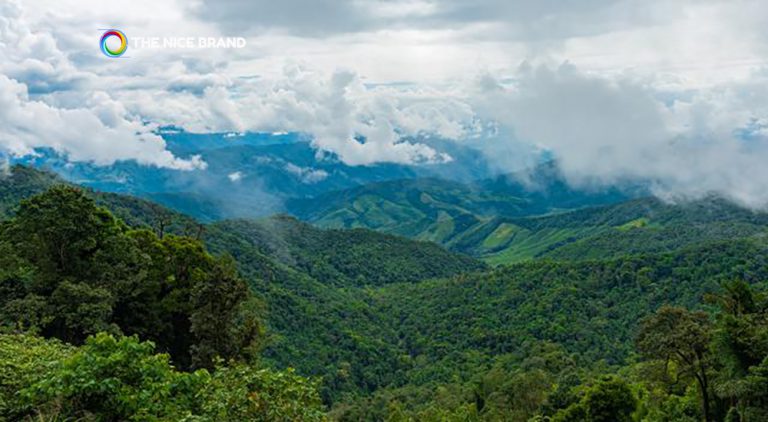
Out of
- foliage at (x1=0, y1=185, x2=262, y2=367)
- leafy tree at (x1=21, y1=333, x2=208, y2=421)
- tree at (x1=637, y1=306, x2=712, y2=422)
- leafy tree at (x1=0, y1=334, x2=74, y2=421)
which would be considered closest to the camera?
leafy tree at (x1=21, y1=333, x2=208, y2=421)

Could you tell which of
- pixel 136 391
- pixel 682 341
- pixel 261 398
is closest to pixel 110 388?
pixel 136 391

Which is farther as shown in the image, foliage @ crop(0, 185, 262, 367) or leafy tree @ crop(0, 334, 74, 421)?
foliage @ crop(0, 185, 262, 367)

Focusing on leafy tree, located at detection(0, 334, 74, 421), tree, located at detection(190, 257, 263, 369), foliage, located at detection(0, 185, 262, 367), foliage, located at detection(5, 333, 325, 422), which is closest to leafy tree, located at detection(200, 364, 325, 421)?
foliage, located at detection(5, 333, 325, 422)

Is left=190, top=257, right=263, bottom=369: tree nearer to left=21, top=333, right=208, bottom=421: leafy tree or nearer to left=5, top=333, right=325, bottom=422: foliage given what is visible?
left=5, top=333, right=325, bottom=422: foliage

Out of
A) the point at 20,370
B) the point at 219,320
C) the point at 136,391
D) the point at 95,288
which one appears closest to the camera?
the point at 136,391

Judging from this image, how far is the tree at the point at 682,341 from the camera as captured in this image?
35375 millimetres

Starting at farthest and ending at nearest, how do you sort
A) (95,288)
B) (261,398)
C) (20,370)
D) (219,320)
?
(219,320) → (95,288) → (20,370) → (261,398)

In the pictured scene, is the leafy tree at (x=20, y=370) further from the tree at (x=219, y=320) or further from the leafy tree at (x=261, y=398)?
the tree at (x=219, y=320)

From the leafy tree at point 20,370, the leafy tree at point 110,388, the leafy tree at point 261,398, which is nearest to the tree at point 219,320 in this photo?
the leafy tree at point 20,370

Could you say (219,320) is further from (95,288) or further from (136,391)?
(136,391)

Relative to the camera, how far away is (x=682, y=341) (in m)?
35.5

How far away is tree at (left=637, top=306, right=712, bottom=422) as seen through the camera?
35.4m

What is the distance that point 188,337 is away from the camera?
4122cm

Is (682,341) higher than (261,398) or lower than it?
lower
